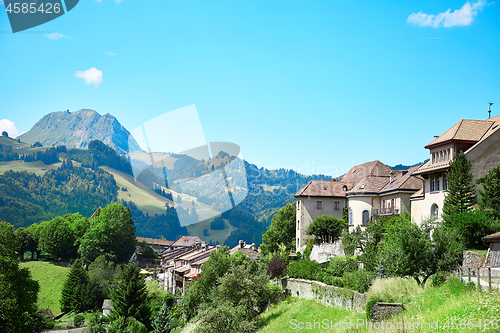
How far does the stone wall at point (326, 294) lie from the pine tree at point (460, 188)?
10.7 metres

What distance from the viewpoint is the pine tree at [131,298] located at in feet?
167

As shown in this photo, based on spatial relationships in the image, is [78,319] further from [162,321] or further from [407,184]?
[407,184]

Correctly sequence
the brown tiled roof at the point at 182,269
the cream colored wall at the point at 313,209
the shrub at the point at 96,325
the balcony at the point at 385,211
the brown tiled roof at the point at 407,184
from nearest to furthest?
the brown tiled roof at the point at 407,184, the balcony at the point at 385,211, the shrub at the point at 96,325, the cream colored wall at the point at 313,209, the brown tiled roof at the point at 182,269

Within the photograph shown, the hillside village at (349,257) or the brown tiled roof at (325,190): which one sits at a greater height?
the brown tiled roof at (325,190)

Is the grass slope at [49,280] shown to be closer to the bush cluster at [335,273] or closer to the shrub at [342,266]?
the bush cluster at [335,273]

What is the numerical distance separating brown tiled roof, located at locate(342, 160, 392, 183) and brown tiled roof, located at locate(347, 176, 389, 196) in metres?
5.38

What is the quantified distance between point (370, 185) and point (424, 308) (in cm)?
3359

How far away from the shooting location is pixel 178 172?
58656mm

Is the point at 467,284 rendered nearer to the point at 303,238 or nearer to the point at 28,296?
the point at 28,296

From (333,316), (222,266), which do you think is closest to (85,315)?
(222,266)

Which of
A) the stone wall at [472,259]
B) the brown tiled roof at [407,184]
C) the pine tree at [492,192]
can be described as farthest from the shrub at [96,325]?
the pine tree at [492,192]

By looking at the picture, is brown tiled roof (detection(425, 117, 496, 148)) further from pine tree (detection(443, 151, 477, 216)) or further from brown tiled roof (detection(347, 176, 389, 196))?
brown tiled roof (detection(347, 176, 389, 196))

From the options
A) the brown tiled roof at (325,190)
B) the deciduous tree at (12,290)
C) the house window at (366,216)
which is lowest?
the deciduous tree at (12,290)

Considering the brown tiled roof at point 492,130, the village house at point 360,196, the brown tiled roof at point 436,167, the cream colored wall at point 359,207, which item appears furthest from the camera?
the cream colored wall at point 359,207
